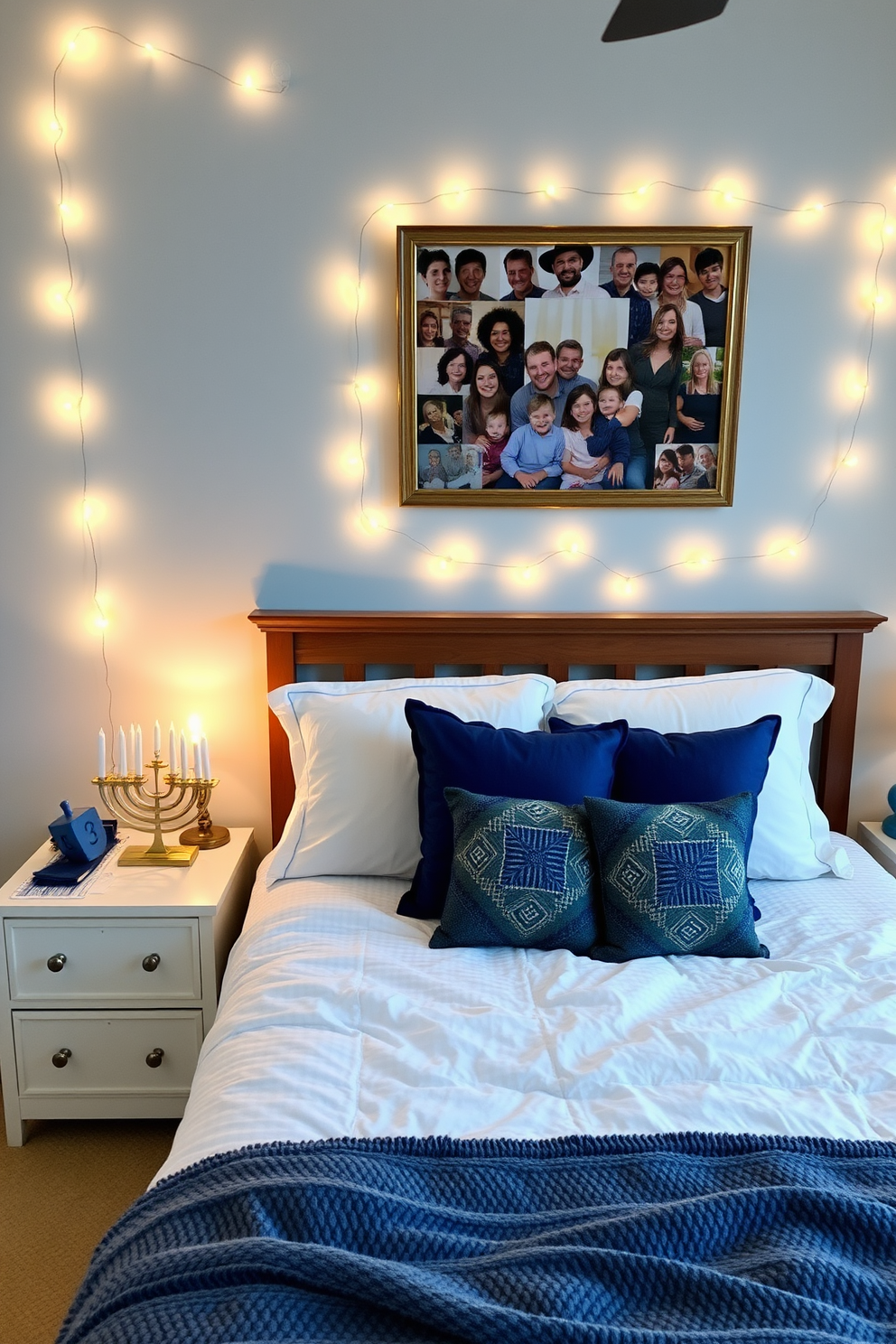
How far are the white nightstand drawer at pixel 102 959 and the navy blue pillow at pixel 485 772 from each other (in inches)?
22.0

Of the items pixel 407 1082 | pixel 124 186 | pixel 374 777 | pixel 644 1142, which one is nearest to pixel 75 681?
pixel 374 777

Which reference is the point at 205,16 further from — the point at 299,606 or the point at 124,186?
the point at 299,606

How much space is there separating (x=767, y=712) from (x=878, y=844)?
20.3 inches

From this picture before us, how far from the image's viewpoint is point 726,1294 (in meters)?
1.08

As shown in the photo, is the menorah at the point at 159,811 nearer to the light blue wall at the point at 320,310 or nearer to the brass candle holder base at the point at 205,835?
the brass candle holder base at the point at 205,835

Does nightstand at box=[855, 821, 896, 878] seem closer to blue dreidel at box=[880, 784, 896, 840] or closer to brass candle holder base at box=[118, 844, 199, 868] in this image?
blue dreidel at box=[880, 784, 896, 840]

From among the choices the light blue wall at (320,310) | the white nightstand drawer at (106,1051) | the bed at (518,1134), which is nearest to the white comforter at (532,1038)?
the bed at (518,1134)

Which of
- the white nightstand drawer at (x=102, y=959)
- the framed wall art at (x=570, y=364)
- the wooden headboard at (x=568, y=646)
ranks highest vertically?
the framed wall art at (x=570, y=364)

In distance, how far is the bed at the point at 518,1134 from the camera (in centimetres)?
108

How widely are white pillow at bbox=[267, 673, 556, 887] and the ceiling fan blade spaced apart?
4.57 ft

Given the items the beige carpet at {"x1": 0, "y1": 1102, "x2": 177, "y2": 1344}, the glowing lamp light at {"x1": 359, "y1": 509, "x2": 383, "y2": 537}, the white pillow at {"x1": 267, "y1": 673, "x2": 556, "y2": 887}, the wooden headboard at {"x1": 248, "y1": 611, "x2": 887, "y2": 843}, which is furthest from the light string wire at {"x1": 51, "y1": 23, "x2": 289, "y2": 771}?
the beige carpet at {"x1": 0, "y1": 1102, "x2": 177, "y2": 1344}

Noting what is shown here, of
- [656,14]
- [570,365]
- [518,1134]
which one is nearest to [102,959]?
[518,1134]

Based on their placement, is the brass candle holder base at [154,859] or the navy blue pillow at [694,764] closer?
the navy blue pillow at [694,764]

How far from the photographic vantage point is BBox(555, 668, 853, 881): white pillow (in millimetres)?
2199
